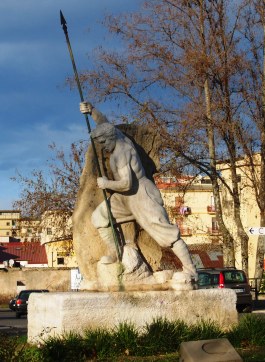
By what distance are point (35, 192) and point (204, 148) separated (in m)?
9.35

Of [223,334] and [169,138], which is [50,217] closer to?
[169,138]

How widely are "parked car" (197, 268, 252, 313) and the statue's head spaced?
14540 millimetres

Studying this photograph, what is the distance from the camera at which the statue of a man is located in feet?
32.2

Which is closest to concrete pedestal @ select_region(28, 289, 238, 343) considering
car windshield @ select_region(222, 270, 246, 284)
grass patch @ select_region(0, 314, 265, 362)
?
grass patch @ select_region(0, 314, 265, 362)

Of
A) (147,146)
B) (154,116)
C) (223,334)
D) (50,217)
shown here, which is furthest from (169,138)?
(223,334)

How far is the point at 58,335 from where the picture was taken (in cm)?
884

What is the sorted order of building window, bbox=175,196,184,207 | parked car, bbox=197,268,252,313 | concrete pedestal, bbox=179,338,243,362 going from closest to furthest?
1. concrete pedestal, bbox=179,338,243,362
2. parked car, bbox=197,268,252,313
3. building window, bbox=175,196,184,207

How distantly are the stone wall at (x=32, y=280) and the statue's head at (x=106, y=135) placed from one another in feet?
113

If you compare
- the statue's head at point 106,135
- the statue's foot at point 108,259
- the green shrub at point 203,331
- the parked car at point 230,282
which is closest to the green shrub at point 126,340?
the green shrub at point 203,331

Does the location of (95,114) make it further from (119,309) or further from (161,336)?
(161,336)

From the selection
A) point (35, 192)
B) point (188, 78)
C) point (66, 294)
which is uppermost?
point (188, 78)

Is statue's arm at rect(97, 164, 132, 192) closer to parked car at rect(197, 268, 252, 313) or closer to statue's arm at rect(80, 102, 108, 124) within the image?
statue's arm at rect(80, 102, 108, 124)

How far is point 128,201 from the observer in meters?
9.97

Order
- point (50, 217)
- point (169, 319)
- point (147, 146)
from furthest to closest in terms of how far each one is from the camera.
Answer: point (50, 217), point (147, 146), point (169, 319)
